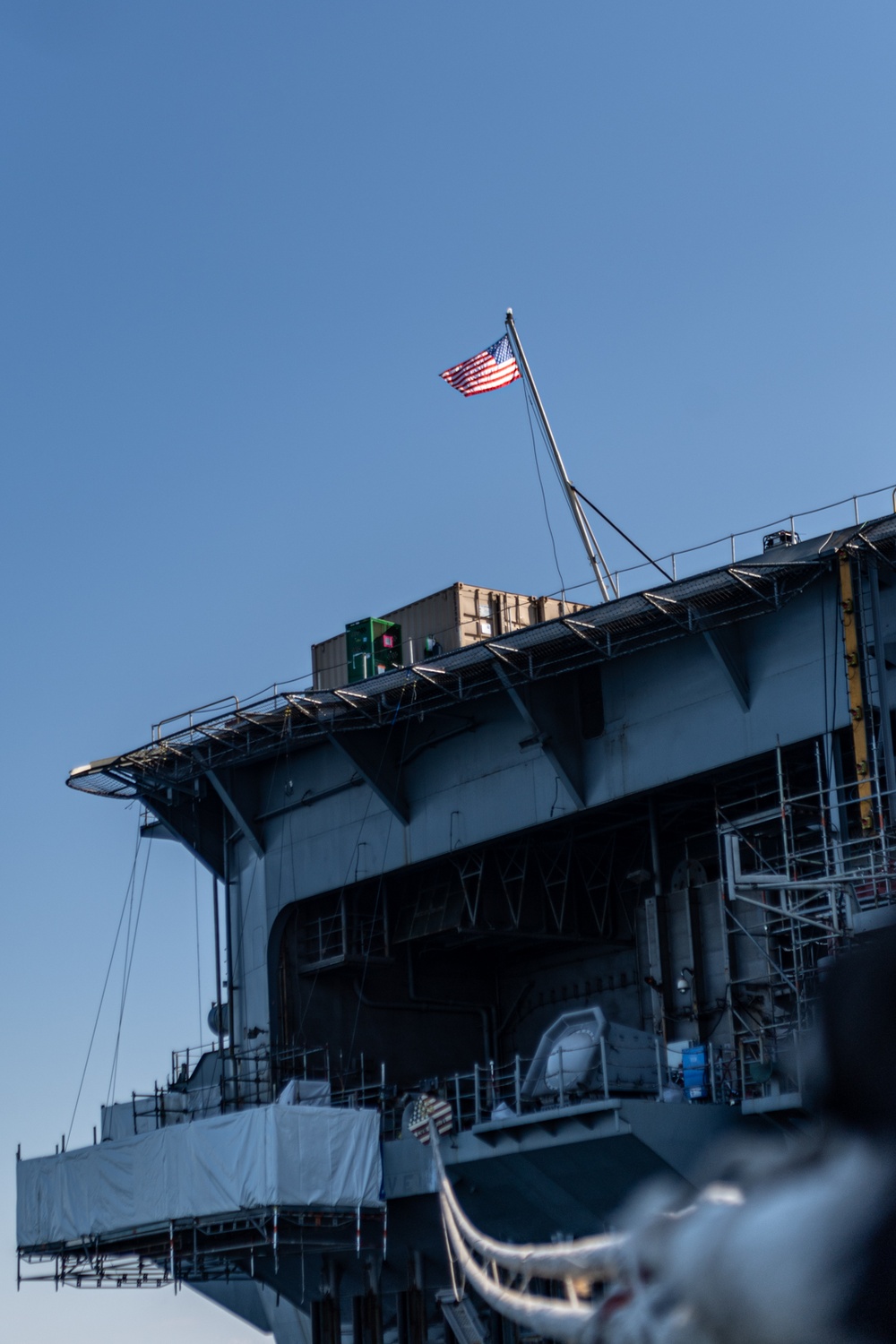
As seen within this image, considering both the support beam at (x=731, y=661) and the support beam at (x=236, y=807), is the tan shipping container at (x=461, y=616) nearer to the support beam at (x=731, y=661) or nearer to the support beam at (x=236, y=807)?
the support beam at (x=236, y=807)

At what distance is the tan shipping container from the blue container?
1177cm

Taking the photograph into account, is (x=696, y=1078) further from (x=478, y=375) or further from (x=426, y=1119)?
(x=478, y=375)

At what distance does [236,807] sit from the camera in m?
44.5

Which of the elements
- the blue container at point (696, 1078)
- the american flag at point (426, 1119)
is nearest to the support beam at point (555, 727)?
the blue container at point (696, 1078)

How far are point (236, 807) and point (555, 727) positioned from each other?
10486mm

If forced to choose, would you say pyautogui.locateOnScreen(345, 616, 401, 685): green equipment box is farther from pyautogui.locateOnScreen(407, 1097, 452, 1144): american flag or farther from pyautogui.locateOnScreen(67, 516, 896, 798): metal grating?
pyautogui.locateOnScreen(407, 1097, 452, 1144): american flag

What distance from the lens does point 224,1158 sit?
122 feet

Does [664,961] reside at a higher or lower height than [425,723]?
lower

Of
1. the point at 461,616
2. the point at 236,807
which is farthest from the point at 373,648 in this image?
the point at 236,807

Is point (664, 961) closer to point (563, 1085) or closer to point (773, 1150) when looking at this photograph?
point (563, 1085)

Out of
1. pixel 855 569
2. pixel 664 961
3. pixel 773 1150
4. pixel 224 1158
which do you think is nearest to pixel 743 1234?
pixel 773 1150

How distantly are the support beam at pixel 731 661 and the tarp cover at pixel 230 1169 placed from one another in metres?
12.8

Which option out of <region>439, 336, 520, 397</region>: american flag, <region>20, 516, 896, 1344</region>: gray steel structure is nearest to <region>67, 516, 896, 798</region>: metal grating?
<region>20, 516, 896, 1344</region>: gray steel structure

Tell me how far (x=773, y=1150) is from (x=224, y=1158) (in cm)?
3614
